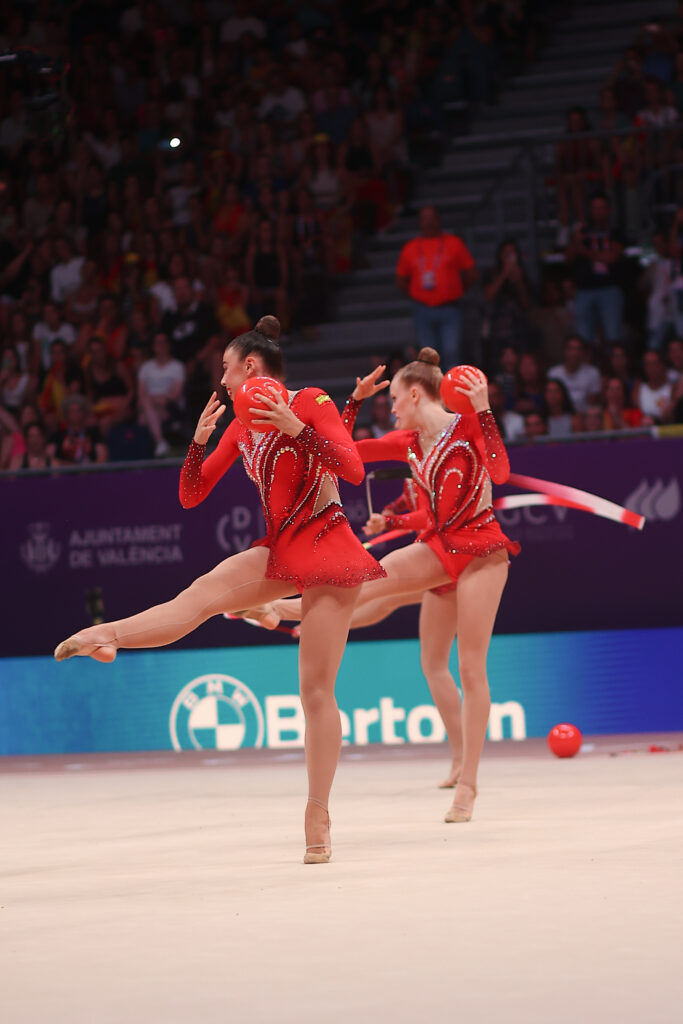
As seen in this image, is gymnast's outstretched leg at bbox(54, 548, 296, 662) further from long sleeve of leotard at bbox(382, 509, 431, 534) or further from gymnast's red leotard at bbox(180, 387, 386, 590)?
long sleeve of leotard at bbox(382, 509, 431, 534)

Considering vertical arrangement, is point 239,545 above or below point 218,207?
below

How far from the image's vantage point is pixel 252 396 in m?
5.20

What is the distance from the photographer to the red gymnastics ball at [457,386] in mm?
6266

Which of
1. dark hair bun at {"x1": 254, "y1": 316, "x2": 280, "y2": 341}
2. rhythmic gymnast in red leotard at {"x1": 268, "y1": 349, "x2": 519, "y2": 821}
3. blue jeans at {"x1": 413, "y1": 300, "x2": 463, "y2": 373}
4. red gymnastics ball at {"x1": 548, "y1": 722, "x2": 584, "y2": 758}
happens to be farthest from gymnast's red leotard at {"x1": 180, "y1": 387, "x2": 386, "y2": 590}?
blue jeans at {"x1": 413, "y1": 300, "x2": 463, "y2": 373}

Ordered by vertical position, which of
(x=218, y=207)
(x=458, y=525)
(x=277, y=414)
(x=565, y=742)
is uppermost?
(x=218, y=207)

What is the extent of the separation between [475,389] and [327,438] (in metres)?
1.21

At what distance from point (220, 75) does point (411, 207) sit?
2841mm

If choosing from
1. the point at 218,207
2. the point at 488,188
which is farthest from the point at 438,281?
the point at 218,207

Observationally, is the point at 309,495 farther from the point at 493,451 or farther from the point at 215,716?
the point at 215,716

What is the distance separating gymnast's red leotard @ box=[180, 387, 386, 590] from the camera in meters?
5.25

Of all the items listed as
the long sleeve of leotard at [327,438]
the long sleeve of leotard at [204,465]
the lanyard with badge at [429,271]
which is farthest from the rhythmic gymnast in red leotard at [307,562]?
the lanyard with badge at [429,271]

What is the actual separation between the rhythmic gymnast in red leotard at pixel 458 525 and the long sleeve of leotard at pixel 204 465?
70 centimetres

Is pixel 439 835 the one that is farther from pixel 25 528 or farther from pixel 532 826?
pixel 25 528

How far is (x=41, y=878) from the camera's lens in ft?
17.4
